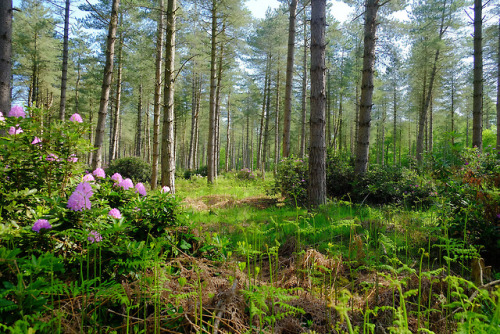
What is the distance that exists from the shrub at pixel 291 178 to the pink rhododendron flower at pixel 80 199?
191 inches

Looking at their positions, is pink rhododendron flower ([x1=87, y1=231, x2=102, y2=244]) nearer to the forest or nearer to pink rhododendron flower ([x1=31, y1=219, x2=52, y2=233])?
the forest

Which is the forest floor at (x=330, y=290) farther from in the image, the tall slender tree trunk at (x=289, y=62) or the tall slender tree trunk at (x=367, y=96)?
the tall slender tree trunk at (x=289, y=62)

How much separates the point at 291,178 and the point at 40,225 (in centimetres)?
549

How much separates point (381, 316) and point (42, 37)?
25.3 meters

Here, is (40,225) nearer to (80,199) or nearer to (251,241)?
(80,199)

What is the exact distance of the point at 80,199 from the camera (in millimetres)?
1887

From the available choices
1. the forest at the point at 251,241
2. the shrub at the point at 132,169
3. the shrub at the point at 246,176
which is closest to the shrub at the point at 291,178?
the forest at the point at 251,241

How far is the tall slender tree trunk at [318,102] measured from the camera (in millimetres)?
4973

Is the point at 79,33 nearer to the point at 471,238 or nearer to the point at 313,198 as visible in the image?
the point at 313,198

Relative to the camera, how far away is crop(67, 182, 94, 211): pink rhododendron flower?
186cm

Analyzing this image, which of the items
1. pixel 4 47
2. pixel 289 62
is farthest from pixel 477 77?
pixel 4 47

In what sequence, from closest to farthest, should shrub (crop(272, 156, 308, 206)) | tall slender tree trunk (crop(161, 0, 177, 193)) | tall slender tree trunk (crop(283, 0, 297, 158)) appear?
tall slender tree trunk (crop(161, 0, 177, 193))
shrub (crop(272, 156, 308, 206))
tall slender tree trunk (crop(283, 0, 297, 158))

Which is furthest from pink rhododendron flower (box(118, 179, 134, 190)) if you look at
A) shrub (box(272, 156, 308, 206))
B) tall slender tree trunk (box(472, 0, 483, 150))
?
tall slender tree trunk (box(472, 0, 483, 150))

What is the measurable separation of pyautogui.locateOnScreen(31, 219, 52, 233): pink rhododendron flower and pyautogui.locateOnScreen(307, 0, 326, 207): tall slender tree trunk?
4.26 meters
